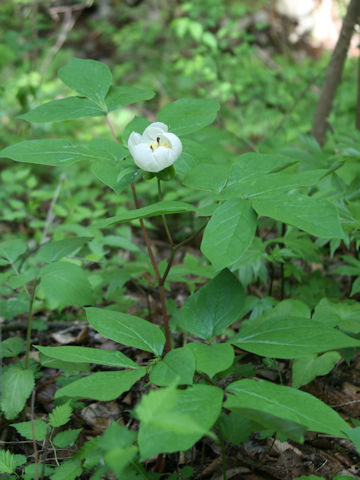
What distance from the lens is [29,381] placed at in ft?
4.56

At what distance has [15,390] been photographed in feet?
4.51

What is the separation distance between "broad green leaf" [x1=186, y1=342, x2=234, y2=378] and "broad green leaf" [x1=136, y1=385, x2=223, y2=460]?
46mm

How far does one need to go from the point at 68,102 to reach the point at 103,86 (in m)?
0.13

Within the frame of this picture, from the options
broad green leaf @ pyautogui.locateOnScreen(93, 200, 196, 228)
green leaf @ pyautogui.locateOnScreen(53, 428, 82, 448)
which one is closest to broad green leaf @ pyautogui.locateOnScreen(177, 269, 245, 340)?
broad green leaf @ pyautogui.locateOnScreen(93, 200, 196, 228)

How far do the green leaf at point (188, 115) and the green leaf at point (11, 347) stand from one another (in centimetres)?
95

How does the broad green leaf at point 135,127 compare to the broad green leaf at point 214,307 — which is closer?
the broad green leaf at point 214,307

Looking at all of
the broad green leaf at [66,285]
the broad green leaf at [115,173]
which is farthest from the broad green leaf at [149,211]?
the broad green leaf at [66,285]

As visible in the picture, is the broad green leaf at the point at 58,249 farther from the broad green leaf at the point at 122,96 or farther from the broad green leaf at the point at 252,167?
the broad green leaf at the point at 252,167

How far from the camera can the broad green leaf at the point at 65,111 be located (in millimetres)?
1352

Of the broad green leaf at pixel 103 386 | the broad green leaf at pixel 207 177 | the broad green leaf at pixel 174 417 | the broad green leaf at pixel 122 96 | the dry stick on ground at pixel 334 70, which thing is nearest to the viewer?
the broad green leaf at pixel 174 417

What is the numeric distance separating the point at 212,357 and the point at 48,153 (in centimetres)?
73

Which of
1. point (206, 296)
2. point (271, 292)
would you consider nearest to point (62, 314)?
point (271, 292)

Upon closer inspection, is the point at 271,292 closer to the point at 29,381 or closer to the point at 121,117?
the point at 29,381

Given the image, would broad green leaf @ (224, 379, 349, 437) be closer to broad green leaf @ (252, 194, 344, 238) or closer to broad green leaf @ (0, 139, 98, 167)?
broad green leaf @ (252, 194, 344, 238)
